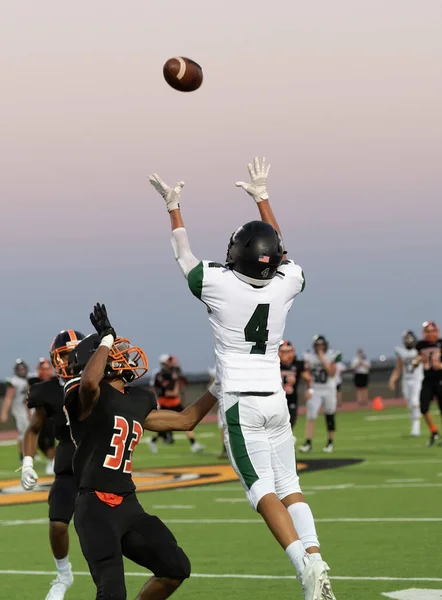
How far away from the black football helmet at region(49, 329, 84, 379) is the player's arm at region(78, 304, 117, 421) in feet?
1.36

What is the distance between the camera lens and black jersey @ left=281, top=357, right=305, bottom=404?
59.8ft

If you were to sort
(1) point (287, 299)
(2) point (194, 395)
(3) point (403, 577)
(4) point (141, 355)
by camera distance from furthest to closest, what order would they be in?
(2) point (194, 395)
(3) point (403, 577)
(1) point (287, 299)
(4) point (141, 355)

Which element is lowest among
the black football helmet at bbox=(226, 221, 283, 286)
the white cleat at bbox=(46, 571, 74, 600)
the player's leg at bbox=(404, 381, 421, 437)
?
the player's leg at bbox=(404, 381, 421, 437)

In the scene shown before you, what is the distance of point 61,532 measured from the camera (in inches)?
303

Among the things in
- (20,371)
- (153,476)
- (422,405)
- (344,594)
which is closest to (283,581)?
(344,594)

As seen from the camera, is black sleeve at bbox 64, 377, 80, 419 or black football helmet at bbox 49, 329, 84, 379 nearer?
black sleeve at bbox 64, 377, 80, 419

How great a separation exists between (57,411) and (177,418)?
77.9 inches

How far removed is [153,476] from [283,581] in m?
8.86

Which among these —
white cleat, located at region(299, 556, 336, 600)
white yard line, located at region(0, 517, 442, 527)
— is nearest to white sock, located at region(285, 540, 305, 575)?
white cleat, located at region(299, 556, 336, 600)

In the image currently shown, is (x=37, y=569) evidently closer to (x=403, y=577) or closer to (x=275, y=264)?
(x=403, y=577)

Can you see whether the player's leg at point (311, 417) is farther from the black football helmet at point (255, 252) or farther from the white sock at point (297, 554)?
the white sock at point (297, 554)

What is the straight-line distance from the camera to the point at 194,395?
128 feet

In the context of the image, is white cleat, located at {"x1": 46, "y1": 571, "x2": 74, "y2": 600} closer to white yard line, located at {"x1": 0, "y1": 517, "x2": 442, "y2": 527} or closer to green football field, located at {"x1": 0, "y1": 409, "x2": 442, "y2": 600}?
green football field, located at {"x1": 0, "y1": 409, "x2": 442, "y2": 600}

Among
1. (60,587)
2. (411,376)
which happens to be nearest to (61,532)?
(60,587)
